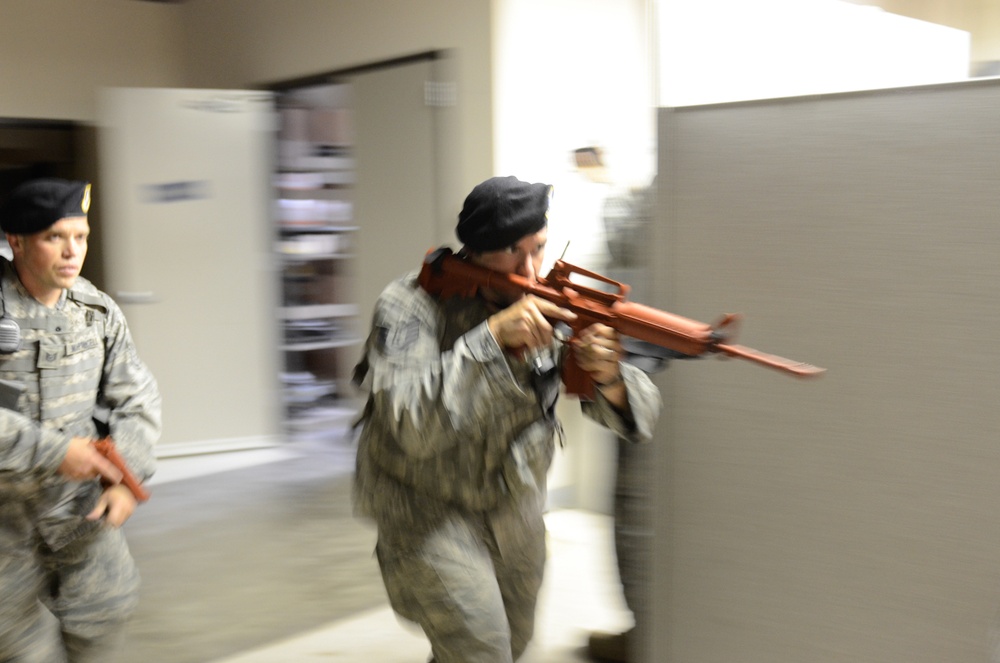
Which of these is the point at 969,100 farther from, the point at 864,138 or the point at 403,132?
the point at 403,132

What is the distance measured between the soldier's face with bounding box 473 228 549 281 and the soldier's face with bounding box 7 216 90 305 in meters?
0.86

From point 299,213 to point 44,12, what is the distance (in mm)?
1748

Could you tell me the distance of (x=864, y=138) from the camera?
1383 millimetres

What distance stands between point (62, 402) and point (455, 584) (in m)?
0.93

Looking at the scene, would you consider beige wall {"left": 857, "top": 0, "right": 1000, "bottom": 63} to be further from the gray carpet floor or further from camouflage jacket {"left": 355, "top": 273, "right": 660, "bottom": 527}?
the gray carpet floor

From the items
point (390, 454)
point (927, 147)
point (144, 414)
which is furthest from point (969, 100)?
point (144, 414)

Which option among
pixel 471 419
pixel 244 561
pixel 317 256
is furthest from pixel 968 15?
pixel 317 256

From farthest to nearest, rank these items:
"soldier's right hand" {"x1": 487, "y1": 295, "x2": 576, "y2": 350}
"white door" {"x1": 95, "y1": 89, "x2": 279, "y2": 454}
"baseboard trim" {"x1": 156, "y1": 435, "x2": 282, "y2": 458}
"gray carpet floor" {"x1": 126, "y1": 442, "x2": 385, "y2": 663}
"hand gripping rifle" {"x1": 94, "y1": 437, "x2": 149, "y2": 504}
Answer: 1. "baseboard trim" {"x1": 156, "y1": 435, "x2": 282, "y2": 458}
2. "white door" {"x1": 95, "y1": 89, "x2": 279, "y2": 454}
3. "gray carpet floor" {"x1": 126, "y1": 442, "x2": 385, "y2": 663}
4. "hand gripping rifle" {"x1": 94, "y1": 437, "x2": 149, "y2": 504}
5. "soldier's right hand" {"x1": 487, "y1": 295, "x2": 576, "y2": 350}

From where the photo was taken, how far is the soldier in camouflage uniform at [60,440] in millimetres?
1734

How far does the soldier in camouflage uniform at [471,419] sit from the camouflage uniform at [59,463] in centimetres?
57

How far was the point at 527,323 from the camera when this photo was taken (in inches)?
59.2

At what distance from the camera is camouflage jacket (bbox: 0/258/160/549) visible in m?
1.70

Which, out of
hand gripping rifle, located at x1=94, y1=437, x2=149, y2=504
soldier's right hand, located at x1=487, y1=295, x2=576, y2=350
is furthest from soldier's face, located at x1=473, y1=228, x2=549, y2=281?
hand gripping rifle, located at x1=94, y1=437, x2=149, y2=504

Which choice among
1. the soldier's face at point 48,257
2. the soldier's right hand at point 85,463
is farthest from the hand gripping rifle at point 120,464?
the soldier's face at point 48,257
